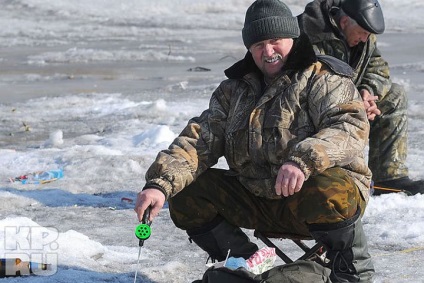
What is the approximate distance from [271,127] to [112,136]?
14.1 ft

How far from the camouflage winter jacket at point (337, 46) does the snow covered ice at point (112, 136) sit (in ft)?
2.29

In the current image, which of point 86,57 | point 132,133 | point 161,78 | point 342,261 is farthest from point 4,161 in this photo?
point 86,57

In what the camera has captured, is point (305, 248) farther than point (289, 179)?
Yes

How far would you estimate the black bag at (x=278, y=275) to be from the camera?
3539 mm

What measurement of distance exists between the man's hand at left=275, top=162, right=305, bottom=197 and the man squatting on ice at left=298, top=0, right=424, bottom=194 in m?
1.94

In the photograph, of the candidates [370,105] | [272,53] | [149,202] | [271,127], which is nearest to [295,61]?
[272,53]

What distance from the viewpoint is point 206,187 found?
13.6 feet

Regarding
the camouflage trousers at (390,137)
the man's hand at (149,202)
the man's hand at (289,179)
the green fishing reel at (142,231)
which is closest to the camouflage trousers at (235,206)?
the man's hand at (289,179)

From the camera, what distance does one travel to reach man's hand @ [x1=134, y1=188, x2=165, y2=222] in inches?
149

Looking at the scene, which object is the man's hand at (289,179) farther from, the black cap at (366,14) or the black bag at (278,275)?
the black cap at (366,14)

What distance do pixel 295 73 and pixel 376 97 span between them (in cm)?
182

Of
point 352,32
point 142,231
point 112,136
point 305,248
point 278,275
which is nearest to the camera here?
point 278,275

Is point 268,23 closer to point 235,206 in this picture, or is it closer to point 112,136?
point 235,206

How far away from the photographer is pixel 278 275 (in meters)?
3.57
